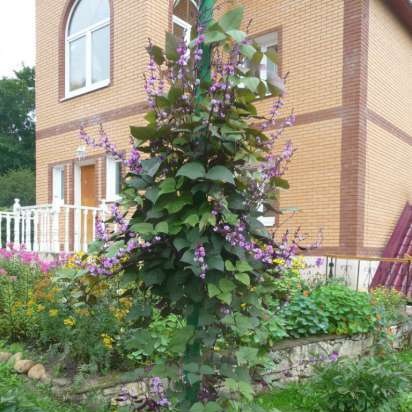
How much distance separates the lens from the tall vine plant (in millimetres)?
1802

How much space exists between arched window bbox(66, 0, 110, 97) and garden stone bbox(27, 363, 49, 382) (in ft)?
23.0

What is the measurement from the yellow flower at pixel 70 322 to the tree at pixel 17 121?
28.3 metres

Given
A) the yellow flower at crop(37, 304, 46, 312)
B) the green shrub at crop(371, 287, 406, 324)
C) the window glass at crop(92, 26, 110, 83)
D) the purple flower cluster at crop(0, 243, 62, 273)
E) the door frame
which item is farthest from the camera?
the door frame

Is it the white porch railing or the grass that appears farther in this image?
the white porch railing

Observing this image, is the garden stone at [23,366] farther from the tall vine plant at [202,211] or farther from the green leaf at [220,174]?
the green leaf at [220,174]

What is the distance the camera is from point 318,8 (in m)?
8.46

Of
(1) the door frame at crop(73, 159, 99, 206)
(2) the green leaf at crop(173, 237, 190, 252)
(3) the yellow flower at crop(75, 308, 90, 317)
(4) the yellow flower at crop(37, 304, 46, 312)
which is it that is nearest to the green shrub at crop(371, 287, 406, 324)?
(3) the yellow flower at crop(75, 308, 90, 317)

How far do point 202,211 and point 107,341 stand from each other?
2117mm

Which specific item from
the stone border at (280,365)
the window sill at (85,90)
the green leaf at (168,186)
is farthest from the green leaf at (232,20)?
the window sill at (85,90)

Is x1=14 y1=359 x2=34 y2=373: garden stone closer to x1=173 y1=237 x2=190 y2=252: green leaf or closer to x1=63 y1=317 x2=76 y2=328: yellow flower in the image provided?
x1=63 y1=317 x2=76 y2=328: yellow flower

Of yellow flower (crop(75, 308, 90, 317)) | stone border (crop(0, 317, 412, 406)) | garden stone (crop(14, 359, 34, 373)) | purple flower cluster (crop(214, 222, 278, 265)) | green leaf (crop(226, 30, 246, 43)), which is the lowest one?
stone border (crop(0, 317, 412, 406))

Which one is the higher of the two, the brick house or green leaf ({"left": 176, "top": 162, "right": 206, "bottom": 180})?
the brick house

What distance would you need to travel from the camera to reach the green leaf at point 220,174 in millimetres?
1731

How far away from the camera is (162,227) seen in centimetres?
Answer: 175
